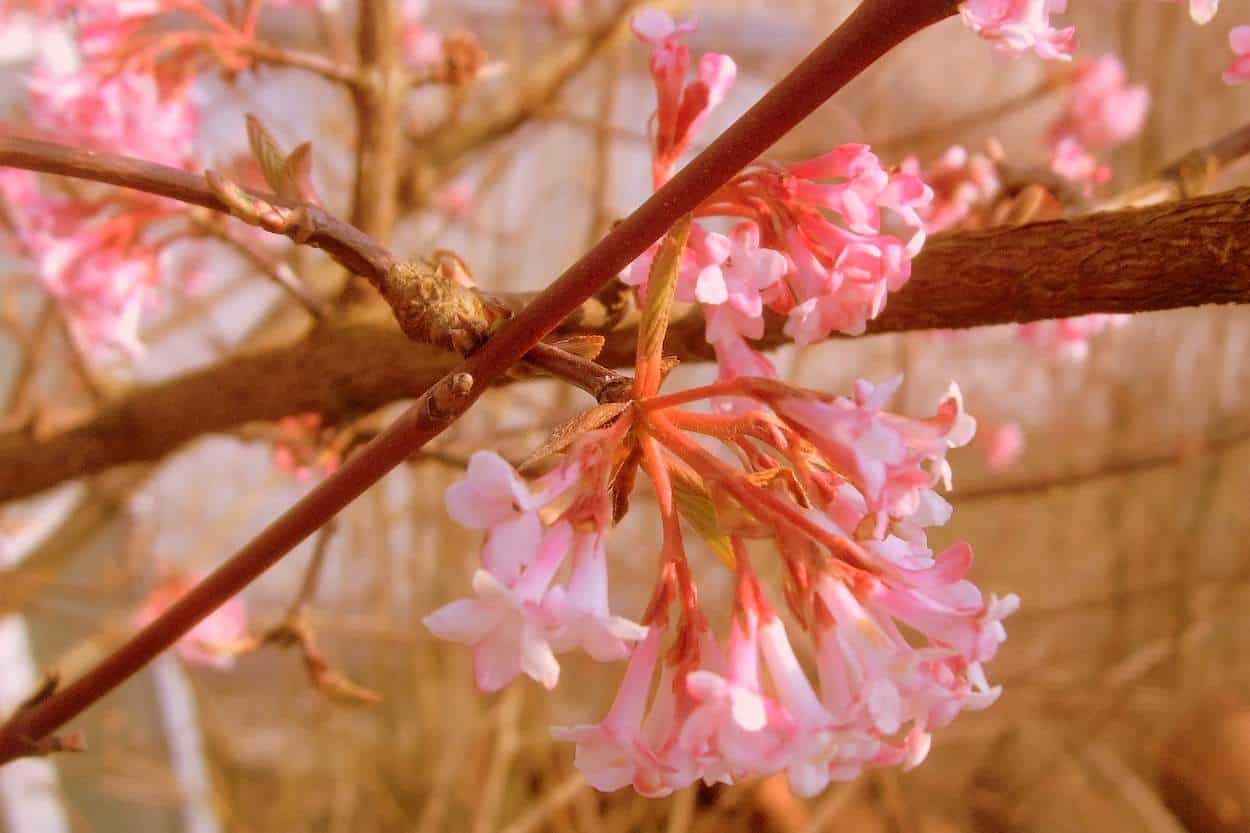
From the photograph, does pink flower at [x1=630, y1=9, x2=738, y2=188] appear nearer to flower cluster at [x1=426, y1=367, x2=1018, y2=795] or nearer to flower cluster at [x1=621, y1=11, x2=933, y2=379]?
flower cluster at [x1=621, y1=11, x2=933, y2=379]

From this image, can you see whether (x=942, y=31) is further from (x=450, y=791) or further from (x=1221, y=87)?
(x=450, y=791)

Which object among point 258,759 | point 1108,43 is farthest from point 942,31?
point 258,759

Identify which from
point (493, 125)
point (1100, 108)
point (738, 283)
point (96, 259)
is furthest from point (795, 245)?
point (1100, 108)

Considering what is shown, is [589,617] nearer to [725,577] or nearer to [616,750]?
[616,750]

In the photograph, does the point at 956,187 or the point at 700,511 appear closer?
the point at 700,511

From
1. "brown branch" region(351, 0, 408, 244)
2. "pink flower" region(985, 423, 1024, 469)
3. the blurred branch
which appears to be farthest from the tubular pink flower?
"pink flower" region(985, 423, 1024, 469)

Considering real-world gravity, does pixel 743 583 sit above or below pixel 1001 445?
above
